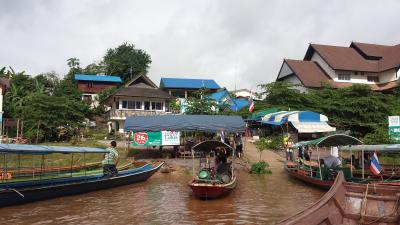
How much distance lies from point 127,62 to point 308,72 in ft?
99.0

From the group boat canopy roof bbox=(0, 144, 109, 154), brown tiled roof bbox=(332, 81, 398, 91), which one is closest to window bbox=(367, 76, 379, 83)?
brown tiled roof bbox=(332, 81, 398, 91)

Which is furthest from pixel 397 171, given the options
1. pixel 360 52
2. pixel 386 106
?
pixel 360 52

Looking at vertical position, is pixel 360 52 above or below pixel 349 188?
above

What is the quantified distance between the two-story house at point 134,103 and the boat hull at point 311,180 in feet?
66.8

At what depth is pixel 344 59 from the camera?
131 feet

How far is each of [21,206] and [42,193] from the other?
0.80 m

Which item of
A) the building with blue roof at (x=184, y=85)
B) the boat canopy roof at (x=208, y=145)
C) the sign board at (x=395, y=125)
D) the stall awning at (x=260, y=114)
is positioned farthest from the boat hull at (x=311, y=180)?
the building with blue roof at (x=184, y=85)

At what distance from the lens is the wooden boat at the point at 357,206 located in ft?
24.0

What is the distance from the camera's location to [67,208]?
42.0 ft

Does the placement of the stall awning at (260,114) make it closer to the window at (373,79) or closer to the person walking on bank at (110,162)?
the window at (373,79)

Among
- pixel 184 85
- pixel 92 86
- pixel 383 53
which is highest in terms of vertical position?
pixel 383 53

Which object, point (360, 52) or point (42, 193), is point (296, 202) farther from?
point (360, 52)

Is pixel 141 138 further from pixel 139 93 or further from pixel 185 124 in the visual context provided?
pixel 139 93

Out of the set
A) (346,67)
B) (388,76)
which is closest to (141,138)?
(346,67)
